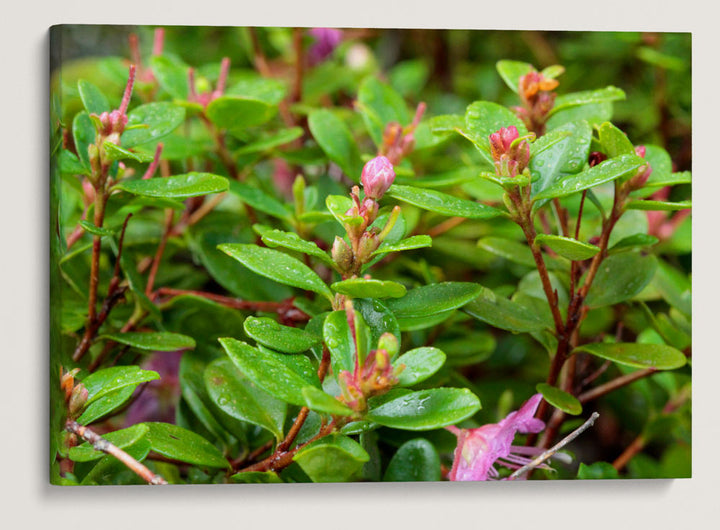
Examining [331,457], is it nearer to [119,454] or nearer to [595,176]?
[119,454]

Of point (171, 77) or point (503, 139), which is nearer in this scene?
point (503, 139)

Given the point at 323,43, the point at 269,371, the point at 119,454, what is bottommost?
the point at 119,454

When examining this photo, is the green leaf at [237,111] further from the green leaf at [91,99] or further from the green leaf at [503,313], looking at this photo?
the green leaf at [503,313]

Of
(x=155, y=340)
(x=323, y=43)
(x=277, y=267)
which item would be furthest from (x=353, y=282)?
(x=323, y=43)

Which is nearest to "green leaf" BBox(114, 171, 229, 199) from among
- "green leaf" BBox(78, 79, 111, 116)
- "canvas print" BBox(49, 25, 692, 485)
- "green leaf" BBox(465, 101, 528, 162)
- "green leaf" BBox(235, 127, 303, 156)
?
"canvas print" BBox(49, 25, 692, 485)

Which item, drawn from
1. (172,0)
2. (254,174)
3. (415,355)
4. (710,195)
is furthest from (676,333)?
(172,0)

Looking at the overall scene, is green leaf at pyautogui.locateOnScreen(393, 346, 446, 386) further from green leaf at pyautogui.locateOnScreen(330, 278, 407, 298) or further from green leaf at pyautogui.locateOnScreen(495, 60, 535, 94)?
green leaf at pyautogui.locateOnScreen(495, 60, 535, 94)

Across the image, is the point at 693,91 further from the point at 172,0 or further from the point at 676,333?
the point at 172,0
